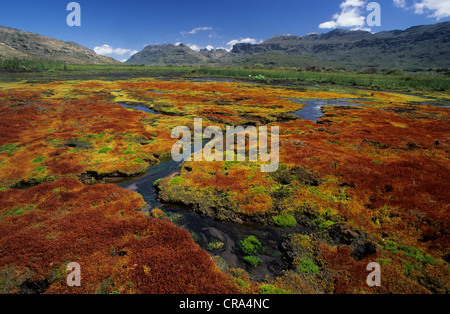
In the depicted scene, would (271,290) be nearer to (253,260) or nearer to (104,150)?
(253,260)

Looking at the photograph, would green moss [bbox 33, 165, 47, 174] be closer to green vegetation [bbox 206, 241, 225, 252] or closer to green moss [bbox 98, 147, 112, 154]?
green moss [bbox 98, 147, 112, 154]

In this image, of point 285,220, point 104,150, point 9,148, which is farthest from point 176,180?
point 9,148

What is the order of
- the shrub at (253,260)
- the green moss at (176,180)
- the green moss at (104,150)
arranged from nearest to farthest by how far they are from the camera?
the shrub at (253,260) → the green moss at (176,180) → the green moss at (104,150)

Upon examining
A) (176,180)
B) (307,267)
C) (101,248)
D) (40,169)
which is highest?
(40,169)

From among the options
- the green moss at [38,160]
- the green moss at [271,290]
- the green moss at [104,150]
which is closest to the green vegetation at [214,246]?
the green moss at [271,290]

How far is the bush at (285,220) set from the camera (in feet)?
42.8

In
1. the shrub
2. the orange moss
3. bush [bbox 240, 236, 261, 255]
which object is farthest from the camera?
bush [bbox 240, 236, 261, 255]

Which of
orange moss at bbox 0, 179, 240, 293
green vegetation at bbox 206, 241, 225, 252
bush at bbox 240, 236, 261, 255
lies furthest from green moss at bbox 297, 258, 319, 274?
green vegetation at bbox 206, 241, 225, 252

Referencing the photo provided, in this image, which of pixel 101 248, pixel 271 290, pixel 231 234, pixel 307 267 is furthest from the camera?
pixel 231 234

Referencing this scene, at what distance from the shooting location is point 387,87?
9538 centimetres

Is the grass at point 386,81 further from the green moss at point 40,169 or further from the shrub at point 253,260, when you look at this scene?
the green moss at point 40,169

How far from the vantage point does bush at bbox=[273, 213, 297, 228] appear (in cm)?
1303

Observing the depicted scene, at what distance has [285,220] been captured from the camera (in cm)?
1327
